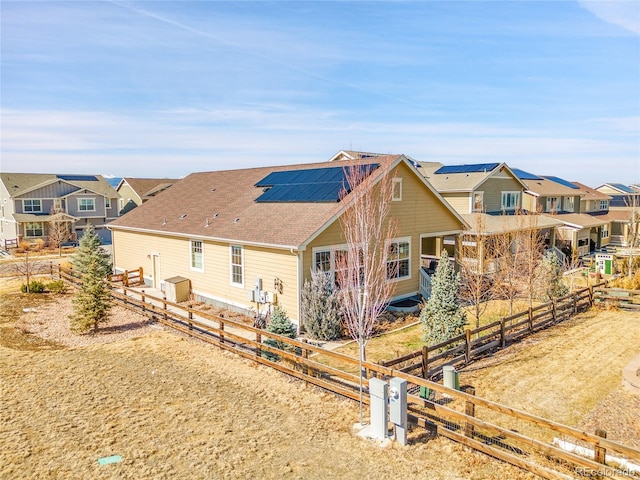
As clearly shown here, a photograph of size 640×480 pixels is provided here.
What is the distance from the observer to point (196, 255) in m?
22.2

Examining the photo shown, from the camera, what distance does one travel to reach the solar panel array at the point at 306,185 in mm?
19047

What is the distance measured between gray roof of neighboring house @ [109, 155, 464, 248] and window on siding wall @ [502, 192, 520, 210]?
1242 cm

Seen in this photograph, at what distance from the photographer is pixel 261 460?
327 inches

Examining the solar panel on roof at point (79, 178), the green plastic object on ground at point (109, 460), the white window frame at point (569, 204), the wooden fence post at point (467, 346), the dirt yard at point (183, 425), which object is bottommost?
the dirt yard at point (183, 425)

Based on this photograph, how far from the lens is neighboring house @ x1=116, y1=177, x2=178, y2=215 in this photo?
56.7 meters

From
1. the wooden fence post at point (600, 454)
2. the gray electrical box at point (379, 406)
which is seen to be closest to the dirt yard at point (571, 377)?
the wooden fence post at point (600, 454)

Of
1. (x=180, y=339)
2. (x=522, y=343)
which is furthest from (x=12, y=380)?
(x=522, y=343)

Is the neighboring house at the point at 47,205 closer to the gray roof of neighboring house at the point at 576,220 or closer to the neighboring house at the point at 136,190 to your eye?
the neighboring house at the point at 136,190

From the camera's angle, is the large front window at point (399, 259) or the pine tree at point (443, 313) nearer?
the pine tree at point (443, 313)

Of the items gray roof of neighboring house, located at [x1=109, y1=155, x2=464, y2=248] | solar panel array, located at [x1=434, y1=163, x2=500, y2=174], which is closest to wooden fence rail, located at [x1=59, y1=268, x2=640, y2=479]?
gray roof of neighboring house, located at [x1=109, y1=155, x2=464, y2=248]

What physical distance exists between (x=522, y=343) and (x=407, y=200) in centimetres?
819

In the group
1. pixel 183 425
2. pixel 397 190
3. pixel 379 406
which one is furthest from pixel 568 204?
pixel 183 425

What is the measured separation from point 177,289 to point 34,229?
113 feet

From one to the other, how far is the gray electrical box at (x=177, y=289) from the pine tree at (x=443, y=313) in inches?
488
